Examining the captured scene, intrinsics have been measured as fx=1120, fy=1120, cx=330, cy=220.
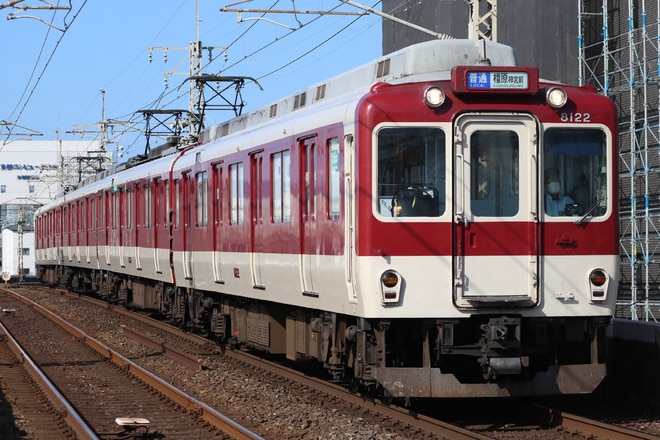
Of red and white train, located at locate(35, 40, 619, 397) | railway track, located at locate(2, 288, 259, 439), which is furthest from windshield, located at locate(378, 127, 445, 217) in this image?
railway track, located at locate(2, 288, 259, 439)

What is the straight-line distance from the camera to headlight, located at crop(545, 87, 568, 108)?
981 centimetres

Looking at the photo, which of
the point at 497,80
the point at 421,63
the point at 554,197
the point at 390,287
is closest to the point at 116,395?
the point at 390,287

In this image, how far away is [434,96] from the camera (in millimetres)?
9625

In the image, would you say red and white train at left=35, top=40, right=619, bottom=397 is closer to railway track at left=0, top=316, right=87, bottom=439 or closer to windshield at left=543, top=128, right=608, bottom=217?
windshield at left=543, top=128, right=608, bottom=217

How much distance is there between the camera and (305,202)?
11.5m

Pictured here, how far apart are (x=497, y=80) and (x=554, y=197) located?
115 cm

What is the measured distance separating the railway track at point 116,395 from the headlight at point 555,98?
12.6 feet

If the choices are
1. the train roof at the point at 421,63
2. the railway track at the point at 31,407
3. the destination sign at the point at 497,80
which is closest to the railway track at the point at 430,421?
the railway track at the point at 31,407

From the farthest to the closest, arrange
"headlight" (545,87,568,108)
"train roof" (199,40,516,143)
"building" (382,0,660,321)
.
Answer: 1. "building" (382,0,660,321)
2. "train roof" (199,40,516,143)
3. "headlight" (545,87,568,108)

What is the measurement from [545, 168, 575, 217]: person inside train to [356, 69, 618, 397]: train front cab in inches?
0.5

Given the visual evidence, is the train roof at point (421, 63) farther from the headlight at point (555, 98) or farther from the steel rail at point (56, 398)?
the steel rail at point (56, 398)

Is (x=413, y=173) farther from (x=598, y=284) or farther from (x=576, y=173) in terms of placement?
(x=598, y=284)

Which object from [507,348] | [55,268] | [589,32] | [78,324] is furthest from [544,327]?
[55,268]

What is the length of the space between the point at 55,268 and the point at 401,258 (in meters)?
34.4
